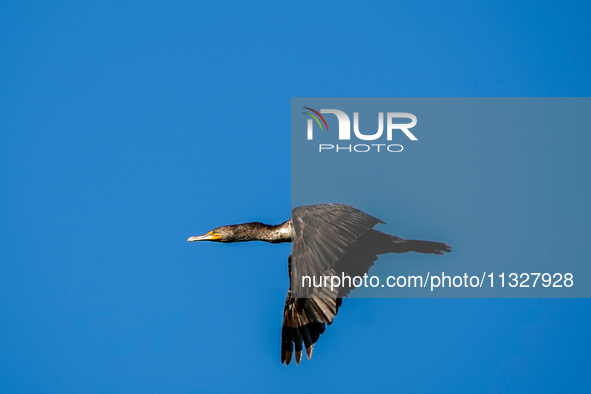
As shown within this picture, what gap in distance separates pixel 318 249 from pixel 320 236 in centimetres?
31

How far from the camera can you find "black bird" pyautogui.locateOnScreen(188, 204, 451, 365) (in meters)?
7.35

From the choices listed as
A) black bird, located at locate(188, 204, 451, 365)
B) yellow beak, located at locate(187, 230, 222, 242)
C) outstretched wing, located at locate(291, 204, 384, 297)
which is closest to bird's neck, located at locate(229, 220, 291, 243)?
black bird, located at locate(188, 204, 451, 365)

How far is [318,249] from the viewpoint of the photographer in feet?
23.9

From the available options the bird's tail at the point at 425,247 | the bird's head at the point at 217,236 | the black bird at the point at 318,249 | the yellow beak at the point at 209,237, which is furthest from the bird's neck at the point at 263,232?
the bird's tail at the point at 425,247

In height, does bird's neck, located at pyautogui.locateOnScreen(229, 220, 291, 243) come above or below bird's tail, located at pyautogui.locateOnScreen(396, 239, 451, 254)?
above

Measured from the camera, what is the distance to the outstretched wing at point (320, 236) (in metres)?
7.23

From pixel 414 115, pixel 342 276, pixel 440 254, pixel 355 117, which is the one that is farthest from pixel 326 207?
pixel 414 115

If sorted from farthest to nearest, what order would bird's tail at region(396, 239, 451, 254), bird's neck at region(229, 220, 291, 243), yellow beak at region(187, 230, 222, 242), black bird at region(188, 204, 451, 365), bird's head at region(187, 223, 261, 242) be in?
yellow beak at region(187, 230, 222, 242) → bird's head at region(187, 223, 261, 242) → bird's neck at region(229, 220, 291, 243) → bird's tail at region(396, 239, 451, 254) → black bird at region(188, 204, 451, 365)

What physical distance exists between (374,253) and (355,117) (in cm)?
334

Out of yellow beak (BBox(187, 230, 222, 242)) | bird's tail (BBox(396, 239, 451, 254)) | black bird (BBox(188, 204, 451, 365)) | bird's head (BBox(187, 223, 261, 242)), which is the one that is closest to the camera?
black bird (BBox(188, 204, 451, 365))

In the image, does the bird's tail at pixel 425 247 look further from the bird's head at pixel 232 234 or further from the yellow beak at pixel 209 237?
the yellow beak at pixel 209 237

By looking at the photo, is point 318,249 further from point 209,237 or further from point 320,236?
point 209,237

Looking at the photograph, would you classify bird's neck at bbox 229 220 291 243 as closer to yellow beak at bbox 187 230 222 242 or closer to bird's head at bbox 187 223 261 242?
bird's head at bbox 187 223 261 242

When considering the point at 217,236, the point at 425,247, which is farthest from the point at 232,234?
the point at 425,247
